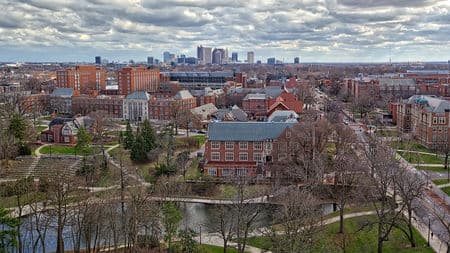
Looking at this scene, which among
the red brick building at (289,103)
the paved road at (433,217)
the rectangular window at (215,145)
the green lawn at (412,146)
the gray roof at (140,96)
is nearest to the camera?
the paved road at (433,217)

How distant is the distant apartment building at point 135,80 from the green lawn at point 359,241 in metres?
88.6

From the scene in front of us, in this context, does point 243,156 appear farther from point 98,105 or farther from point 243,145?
point 98,105

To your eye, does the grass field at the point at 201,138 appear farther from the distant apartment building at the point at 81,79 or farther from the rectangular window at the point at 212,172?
the distant apartment building at the point at 81,79

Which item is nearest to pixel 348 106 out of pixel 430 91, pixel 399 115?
pixel 430 91

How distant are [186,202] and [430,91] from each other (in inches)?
3538

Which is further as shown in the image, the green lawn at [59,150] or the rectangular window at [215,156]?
the green lawn at [59,150]

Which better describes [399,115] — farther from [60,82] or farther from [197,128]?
[60,82]

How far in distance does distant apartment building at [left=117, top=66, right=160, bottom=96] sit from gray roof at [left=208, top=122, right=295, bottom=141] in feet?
220

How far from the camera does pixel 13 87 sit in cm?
12706

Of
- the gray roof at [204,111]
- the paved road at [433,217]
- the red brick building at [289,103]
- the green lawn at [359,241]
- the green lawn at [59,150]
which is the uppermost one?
the red brick building at [289,103]

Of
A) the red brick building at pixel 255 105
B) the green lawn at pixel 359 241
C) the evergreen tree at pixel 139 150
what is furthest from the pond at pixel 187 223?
the red brick building at pixel 255 105

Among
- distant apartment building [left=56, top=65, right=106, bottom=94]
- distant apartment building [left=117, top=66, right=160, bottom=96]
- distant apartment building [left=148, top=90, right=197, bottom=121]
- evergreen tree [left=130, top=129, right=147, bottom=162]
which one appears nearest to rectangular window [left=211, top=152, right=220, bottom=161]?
evergreen tree [left=130, top=129, right=147, bottom=162]

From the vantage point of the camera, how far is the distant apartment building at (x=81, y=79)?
402 ft

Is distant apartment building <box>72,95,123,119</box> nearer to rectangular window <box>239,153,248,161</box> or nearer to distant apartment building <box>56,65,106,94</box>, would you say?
distant apartment building <box>56,65,106,94</box>
